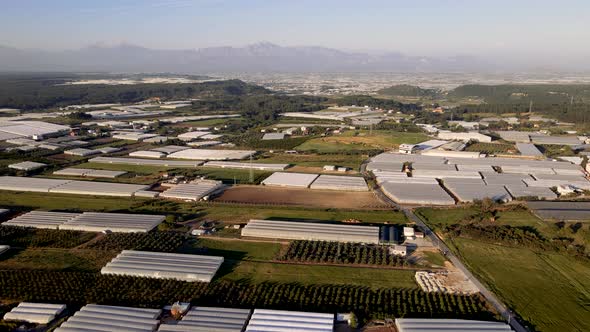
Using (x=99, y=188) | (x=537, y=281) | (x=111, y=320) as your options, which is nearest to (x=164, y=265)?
(x=111, y=320)

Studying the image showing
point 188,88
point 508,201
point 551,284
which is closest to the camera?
point 551,284

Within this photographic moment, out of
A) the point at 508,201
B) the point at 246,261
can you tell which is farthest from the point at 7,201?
the point at 508,201

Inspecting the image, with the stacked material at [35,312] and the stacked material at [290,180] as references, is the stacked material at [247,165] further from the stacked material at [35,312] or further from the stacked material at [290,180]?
the stacked material at [35,312]

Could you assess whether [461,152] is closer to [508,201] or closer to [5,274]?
[508,201]

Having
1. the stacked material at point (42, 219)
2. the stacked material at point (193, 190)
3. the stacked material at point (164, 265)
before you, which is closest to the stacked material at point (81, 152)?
the stacked material at point (193, 190)

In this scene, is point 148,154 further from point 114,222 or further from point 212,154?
point 114,222
